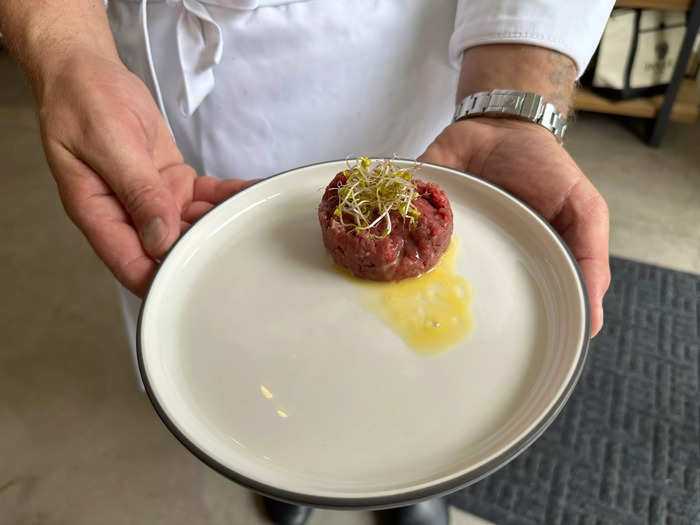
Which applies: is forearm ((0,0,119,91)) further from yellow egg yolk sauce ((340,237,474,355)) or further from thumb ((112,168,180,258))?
yellow egg yolk sauce ((340,237,474,355))

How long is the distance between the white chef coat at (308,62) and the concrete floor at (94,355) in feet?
2.07

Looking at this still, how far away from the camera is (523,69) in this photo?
3.61 feet

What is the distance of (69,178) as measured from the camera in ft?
3.24

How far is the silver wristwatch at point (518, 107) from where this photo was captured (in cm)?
107

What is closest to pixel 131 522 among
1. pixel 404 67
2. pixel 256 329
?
pixel 256 329

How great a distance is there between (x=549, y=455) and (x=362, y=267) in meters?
0.96

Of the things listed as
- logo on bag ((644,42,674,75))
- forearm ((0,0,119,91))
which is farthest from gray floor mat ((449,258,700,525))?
forearm ((0,0,119,91))

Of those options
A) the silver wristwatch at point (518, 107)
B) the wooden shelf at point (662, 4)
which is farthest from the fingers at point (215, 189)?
the wooden shelf at point (662, 4)

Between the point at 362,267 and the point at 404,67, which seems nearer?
the point at 362,267

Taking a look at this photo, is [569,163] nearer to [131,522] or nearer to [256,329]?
[256,329]

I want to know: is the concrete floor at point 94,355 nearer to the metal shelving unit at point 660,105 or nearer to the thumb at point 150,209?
the metal shelving unit at point 660,105

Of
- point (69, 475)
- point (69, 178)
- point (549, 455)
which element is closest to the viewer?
point (69, 178)

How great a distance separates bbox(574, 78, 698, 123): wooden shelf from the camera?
8.08 ft

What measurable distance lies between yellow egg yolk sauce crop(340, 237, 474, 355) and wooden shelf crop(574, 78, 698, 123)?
1.95 m
